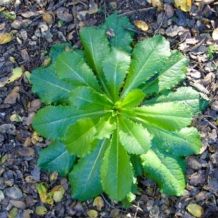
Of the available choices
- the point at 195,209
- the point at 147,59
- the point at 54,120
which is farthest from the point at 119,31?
the point at 195,209

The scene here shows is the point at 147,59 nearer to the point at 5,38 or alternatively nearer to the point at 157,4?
the point at 157,4

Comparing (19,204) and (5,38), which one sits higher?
(5,38)

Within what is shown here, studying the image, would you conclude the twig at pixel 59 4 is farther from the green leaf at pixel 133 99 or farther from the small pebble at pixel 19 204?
the small pebble at pixel 19 204

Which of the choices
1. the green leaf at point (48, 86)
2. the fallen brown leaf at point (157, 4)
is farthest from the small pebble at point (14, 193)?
the fallen brown leaf at point (157, 4)

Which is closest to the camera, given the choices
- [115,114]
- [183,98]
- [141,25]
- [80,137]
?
[80,137]

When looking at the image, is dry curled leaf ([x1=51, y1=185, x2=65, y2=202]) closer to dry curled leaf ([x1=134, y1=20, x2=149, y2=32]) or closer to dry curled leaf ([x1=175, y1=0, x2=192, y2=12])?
dry curled leaf ([x1=134, y1=20, x2=149, y2=32])

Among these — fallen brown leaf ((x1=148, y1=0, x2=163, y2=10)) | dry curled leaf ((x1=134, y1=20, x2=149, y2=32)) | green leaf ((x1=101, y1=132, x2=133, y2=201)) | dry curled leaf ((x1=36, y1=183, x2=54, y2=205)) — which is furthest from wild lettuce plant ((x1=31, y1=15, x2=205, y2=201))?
fallen brown leaf ((x1=148, y1=0, x2=163, y2=10))

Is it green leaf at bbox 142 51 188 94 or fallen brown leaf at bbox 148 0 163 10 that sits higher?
fallen brown leaf at bbox 148 0 163 10
